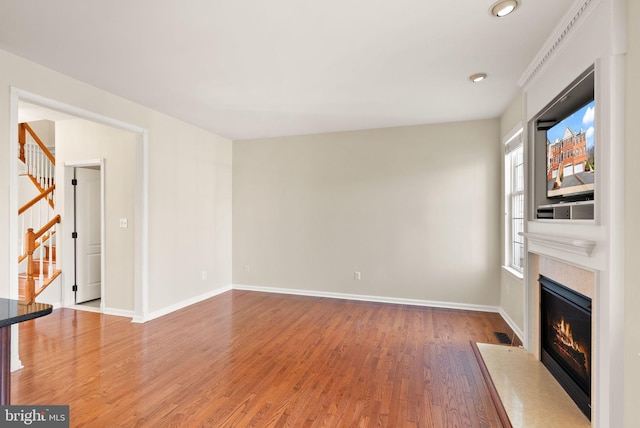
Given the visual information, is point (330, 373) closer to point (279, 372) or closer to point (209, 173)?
point (279, 372)

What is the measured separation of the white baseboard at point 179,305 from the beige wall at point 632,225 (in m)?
4.45

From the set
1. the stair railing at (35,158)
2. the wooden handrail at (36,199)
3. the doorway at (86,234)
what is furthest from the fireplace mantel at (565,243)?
the stair railing at (35,158)

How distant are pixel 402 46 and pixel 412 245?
9.62ft

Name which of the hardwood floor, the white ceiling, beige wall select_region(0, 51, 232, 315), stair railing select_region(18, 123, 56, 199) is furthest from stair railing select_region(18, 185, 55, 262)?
the white ceiling

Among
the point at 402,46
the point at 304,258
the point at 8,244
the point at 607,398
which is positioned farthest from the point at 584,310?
the point at 8,244

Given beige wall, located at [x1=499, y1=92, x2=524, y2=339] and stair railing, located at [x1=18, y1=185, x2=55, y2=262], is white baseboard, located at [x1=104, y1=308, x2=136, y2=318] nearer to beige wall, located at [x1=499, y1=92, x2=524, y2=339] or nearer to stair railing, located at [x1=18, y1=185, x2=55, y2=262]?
stair railing, located at [x1=18, y1=185, x2=55, y2=262]

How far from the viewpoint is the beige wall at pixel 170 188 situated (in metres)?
2.66

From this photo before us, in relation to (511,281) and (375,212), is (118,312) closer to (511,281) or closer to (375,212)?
(375,212)

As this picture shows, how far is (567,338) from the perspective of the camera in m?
2.31

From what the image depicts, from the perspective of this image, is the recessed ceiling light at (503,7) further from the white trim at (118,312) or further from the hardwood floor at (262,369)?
the white trim at (118,312)

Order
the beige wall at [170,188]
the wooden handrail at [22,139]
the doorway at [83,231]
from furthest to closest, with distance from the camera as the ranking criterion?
the wooden handrail at [22,139] → the doorway at [83,231] → the beige wall at [170,188]

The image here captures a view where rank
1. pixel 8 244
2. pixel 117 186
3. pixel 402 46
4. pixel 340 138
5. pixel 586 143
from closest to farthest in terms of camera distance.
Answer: pixel 586 143 → pixel 402 46 → pixel 8 244 → pixel 117 186 → pixel 340 138

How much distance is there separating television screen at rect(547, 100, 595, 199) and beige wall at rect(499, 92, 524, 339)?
107 cm

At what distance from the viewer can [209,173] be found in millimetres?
5164
